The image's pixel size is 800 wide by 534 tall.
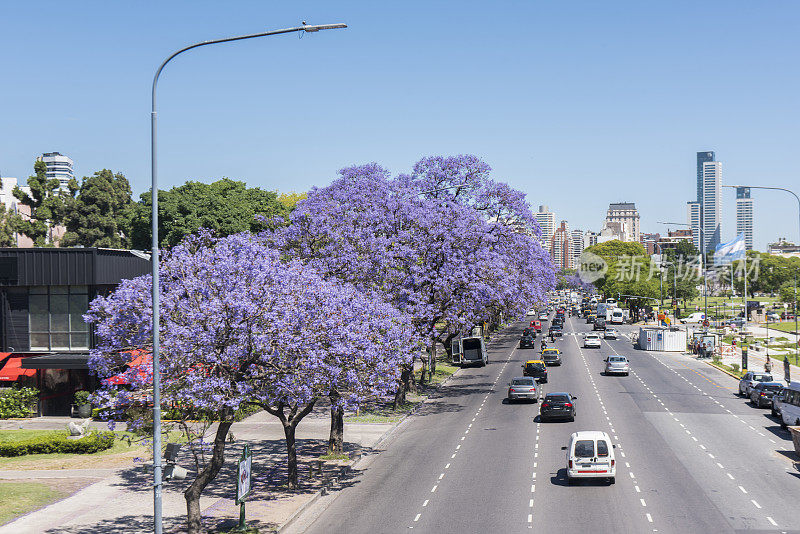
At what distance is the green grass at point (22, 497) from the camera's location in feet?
76.9

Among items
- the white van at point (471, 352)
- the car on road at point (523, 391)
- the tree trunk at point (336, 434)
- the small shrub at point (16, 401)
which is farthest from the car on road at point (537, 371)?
the small shrub at point (16, 401)

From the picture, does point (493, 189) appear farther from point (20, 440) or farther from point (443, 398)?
point (20, 440)

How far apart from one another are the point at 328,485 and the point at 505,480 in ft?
20.0

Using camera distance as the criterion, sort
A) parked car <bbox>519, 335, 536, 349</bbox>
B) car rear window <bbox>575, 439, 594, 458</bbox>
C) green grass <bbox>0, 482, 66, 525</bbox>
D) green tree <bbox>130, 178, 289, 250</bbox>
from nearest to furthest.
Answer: green grass <bbox>0, 482, 66, 525</bbox>, car rear window <bbox>575, 439, 594, 458</bbox>, green tree <bbox>130, 178, 289, 250</bbox>, parked car <bbox>519, 335, 536, 349</bbox>

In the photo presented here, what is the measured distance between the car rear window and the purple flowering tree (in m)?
7.99

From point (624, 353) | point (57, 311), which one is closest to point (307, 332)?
point (57, 311)

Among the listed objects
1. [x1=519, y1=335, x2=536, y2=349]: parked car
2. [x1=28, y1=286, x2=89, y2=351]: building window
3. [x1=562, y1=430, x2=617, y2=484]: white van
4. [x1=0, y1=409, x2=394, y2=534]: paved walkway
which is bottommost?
[x1=519, y1=335, x2=536, y2=349]: parked car

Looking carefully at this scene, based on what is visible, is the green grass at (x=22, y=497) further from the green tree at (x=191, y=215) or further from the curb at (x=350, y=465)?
the green tree at (x=191, y=215)

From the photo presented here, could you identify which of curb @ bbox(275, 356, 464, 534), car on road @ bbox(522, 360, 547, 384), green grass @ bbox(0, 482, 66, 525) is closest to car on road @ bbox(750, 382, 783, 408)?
car on road @ bbox(522, 360, 547, 384)

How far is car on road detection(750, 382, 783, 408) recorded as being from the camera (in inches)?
1700

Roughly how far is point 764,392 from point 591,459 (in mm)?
22924

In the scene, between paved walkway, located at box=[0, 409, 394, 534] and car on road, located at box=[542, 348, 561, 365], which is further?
car on road, located at box=[542, 348, 561, 365]

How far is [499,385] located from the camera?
55.2 meters

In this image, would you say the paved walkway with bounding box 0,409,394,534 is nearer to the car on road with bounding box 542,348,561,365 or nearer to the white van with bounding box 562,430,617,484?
the white van with bounding box 562,430,617,484
